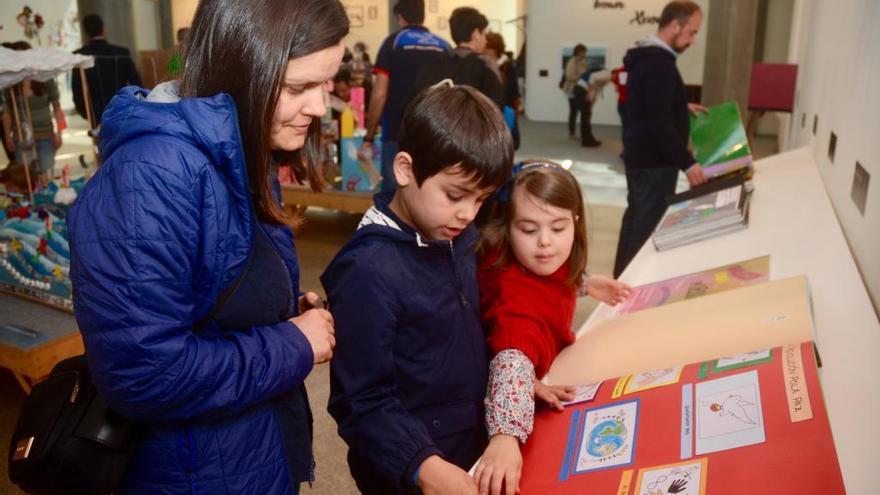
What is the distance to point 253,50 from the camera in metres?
1.12

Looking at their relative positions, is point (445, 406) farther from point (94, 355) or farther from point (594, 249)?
point (594, 249)

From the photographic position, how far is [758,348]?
144cm

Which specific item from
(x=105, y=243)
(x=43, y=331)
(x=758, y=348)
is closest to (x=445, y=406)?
(x=758, y=348)

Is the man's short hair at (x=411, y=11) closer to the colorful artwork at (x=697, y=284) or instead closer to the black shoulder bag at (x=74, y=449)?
the colorful artwork at (x=697, y=284)

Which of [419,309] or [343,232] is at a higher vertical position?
[419,309]

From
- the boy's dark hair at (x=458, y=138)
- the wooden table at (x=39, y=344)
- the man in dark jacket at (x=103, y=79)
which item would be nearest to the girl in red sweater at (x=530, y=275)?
the boy's dark hair at (x=458, y=138)

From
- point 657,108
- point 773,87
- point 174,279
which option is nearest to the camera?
point 174,279

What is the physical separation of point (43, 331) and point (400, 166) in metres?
2.34

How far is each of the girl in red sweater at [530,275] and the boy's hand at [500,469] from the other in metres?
0.12

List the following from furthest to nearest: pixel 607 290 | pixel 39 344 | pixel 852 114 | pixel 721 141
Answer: pixel 721 141 < pixel 39 344 < pixel 852 114 < pixel 607 290

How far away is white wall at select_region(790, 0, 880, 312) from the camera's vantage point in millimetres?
1999

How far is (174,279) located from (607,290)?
4.24 feet

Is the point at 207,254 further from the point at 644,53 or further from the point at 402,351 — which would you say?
the point at 644,53

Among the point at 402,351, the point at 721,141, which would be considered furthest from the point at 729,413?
the point at 721,141
